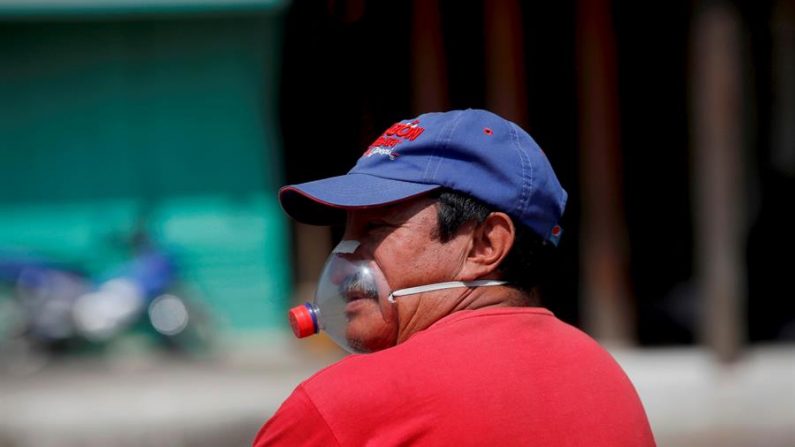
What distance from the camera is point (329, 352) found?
738 centimetres

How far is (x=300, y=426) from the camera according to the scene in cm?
133

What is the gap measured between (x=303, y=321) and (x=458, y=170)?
356 mm

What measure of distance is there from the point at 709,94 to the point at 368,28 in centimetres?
221

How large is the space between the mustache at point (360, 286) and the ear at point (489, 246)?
0.47 feet

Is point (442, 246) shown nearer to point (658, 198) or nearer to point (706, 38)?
point (706, 38)

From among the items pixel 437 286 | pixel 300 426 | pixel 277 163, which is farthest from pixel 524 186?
pixel 277 163

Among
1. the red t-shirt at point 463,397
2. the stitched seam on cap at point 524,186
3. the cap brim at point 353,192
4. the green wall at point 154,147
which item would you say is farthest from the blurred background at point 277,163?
the red t-shirt at point 463,397

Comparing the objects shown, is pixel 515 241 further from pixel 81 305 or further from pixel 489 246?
pixel 81 305

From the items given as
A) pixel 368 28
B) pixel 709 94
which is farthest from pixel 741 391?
pixel 368 28

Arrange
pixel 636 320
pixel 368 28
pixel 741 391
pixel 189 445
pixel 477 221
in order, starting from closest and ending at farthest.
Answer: pixel 477 221 < pixel 189 445 < pixel 741 391 < pixel 368 28 < pixel 636 320

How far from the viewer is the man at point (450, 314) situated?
1.34 metres

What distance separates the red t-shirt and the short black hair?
133mm

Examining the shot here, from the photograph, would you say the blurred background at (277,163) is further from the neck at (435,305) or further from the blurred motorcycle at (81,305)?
the neck at (435,305)

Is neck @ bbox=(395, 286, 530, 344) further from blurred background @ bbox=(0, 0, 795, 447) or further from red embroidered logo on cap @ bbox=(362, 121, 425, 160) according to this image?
blurred background @ bbox=(0, 0, 795, 447)
